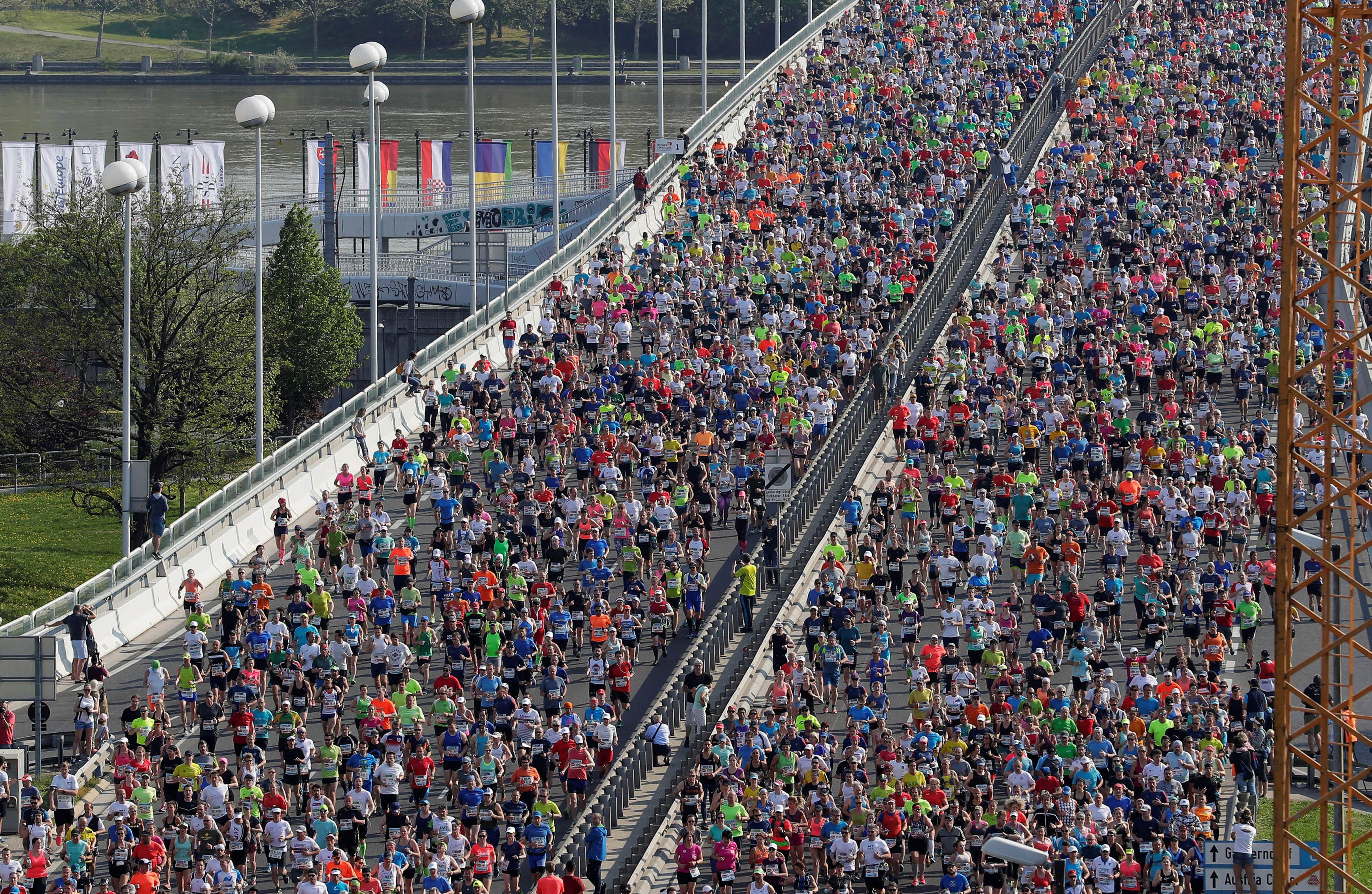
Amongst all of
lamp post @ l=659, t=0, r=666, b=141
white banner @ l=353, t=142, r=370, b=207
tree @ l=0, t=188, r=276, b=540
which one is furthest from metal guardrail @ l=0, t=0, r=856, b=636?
white banner @ l=353, t=142, r=370, b=207

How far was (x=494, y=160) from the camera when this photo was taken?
261 feet

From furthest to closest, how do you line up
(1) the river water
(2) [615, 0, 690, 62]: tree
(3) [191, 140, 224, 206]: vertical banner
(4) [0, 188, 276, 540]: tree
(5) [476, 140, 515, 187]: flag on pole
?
1. (2) [615, 0, 690, 62]: tree
2. (1) the river water
3. (5) [476, 140, 515, 187]: flag on pole
4. (3) [191, 140, 224, 206]: vertical banner
5. (4) [0, 188, 276, 540]: tree

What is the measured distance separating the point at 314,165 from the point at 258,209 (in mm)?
33509

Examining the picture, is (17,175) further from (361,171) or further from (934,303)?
(934,303)

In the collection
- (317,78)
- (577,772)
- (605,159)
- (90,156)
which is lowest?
(577,772)

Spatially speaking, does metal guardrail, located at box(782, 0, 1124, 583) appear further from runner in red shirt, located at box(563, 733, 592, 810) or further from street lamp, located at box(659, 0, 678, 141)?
street lamp, located at box(659, 0, 678, 141)

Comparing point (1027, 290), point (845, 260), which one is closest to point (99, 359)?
point (845, 260)

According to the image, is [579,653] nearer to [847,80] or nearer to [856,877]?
[856,877]

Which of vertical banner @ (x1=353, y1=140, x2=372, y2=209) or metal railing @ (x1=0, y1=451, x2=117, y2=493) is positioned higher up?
vertical banner @ (x1=353, y1=140, x2=372, y2=209)

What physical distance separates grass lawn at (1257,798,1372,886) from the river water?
78735 mm

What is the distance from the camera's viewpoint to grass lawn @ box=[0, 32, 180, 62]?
483 ft

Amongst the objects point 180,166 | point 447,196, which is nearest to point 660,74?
point 447,196

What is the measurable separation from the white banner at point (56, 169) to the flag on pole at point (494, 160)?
14.4 metres

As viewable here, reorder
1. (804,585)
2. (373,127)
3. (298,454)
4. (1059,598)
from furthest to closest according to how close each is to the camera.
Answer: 1. (373,127)
2. (298,454)
3. (804,585)
4. (1059,598)
